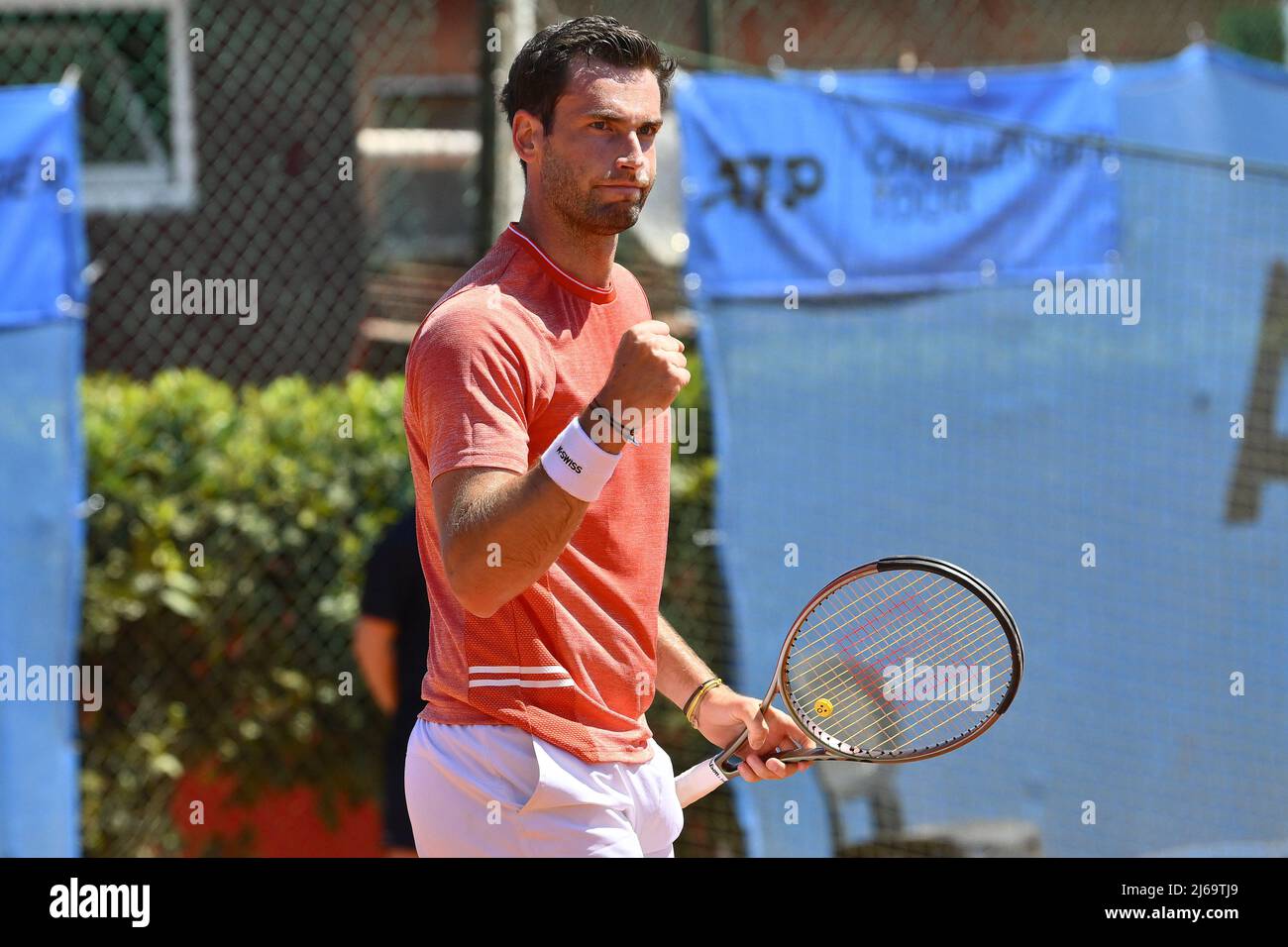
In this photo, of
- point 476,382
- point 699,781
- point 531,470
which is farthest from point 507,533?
point 699,781

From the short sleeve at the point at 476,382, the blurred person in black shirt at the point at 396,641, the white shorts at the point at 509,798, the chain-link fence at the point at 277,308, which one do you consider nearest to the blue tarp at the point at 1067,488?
the chain-link fence at the point at 277,308

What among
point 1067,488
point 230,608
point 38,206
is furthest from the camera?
point 230,608

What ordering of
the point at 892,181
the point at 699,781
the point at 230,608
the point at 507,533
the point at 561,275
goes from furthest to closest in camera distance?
the point at 230,608 → the point at 892,181 → the point at 699,781 → the point at 561,275 → the point at 507,533

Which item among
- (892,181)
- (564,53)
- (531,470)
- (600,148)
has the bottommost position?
(531,470)

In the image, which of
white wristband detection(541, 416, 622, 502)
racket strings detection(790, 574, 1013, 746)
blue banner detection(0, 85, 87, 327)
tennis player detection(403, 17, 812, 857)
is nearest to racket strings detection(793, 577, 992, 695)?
racket strings detection(790, 574, 1013, 746)

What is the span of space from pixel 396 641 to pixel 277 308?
12.3ft

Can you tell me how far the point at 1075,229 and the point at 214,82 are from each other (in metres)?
4.59

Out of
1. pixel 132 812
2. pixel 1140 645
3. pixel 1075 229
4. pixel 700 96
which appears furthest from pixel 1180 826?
pixel 132 812

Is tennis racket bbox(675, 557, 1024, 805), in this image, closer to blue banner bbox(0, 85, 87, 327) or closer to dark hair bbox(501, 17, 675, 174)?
dark hair bbox(501, 17, 675, 174)

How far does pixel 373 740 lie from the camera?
19.0 feet

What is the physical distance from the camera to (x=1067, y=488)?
222 inches

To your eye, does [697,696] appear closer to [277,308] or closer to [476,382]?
[476,382]

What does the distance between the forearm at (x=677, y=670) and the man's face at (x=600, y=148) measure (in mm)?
808

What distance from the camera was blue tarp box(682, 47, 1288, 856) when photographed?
5551 mm
